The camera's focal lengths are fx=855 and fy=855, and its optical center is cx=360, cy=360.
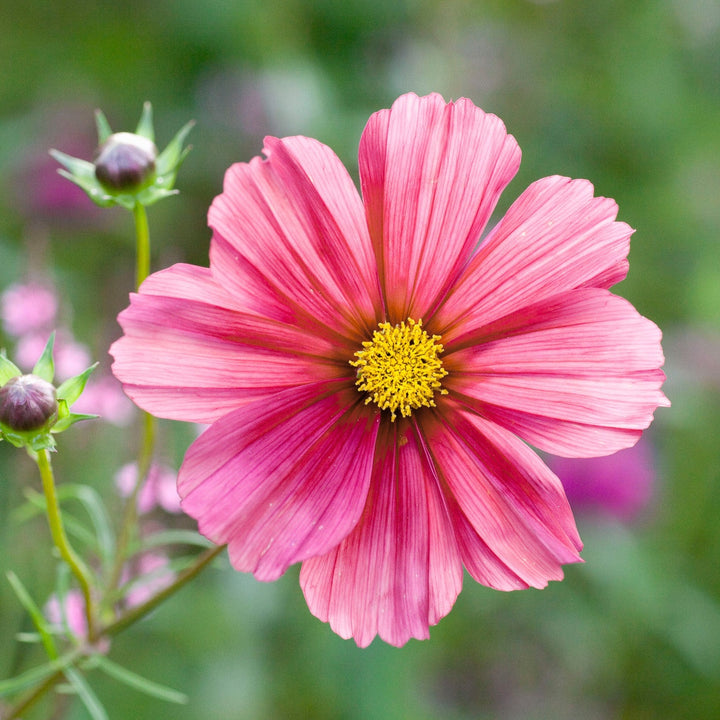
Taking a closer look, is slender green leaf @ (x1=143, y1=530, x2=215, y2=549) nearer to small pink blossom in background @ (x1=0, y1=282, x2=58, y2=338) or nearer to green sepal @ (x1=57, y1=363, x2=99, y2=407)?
green sepal @ (x1=57, y1=363, x2=99, y2=407)

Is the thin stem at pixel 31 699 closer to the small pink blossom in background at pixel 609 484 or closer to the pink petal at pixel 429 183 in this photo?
the pink petal at pixel 429 183

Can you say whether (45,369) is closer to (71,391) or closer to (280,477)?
(71,391)

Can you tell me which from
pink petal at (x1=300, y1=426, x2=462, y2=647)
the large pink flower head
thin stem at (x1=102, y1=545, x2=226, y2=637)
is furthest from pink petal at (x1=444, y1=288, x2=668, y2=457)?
thin stem at (x1=102, y1=545, x2=226, y2=637)

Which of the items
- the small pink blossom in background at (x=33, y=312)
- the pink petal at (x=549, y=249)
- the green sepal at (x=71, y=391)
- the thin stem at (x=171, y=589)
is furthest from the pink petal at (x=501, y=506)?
the small pink blossom in background at (x=33, y=312)

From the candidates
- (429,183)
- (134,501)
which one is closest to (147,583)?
(134,501)

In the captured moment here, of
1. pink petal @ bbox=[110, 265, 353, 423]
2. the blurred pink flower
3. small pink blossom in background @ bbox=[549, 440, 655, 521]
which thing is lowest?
small pink blossom in background @ bbox=[549, 440, 655, 521]

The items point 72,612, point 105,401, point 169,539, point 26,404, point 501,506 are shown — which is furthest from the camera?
point 105,401
